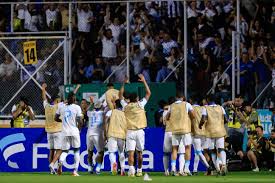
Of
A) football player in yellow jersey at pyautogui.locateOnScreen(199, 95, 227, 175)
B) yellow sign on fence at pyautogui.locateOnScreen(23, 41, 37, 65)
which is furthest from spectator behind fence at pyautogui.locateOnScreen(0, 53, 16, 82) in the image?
football player in yellow jersey at pyautogui.locateOnScreen(199, 95, 227, 175)

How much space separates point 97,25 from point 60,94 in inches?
141

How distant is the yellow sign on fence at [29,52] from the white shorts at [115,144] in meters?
5.70

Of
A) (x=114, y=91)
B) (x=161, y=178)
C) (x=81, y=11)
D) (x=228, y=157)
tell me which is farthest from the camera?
(x=81, y=11)

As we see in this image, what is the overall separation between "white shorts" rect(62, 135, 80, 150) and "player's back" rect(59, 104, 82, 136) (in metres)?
0.14

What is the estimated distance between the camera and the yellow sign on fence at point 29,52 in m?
37.8

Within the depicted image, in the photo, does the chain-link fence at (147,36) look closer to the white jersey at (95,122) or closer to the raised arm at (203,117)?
the white jersey at (95,122)

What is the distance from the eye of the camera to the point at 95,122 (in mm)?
34312

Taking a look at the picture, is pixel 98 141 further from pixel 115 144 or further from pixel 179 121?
pixel 179 121

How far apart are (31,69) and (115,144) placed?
588 centimetres

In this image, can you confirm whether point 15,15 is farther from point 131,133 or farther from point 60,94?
point 131,133

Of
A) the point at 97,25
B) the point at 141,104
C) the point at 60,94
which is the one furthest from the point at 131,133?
the point at 97,25

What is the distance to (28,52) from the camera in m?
37.8

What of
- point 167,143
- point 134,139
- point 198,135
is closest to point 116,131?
point 134,139

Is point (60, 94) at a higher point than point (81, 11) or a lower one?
lower
